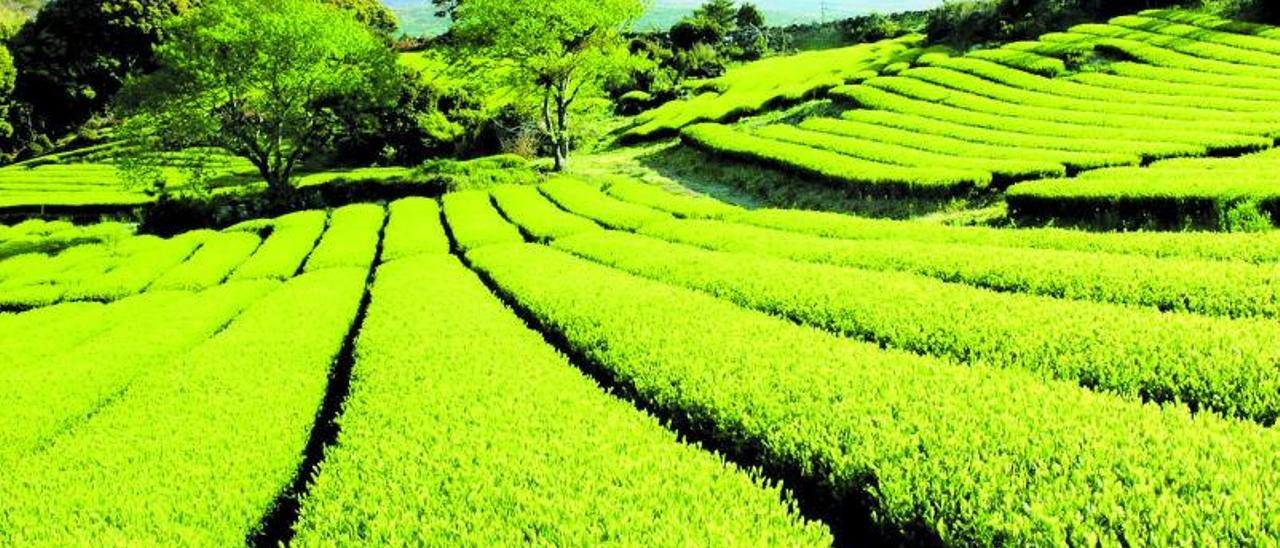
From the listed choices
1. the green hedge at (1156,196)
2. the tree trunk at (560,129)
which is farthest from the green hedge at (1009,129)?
the tree trunk at (560,129)

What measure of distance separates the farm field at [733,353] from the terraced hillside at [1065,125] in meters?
0.19

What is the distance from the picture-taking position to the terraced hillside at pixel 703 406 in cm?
575

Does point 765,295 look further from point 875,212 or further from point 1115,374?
point 875,212

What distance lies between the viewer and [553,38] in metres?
39.9

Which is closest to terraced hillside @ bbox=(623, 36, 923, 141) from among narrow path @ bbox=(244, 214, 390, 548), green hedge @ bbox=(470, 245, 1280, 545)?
narrow path @ bbox=(244, 214, 390, 548)

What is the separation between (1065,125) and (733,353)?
27149 mm

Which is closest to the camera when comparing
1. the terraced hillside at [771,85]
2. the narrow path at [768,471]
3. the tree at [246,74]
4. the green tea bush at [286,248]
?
the narrow path at [768,471]

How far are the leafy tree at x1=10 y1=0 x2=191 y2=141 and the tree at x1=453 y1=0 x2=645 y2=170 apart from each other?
75.3m

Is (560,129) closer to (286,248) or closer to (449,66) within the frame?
(449,66)

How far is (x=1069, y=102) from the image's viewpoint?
3325 centimetres

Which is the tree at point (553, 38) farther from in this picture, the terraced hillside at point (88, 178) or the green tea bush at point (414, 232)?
the terraced hillside at point (88, 178)

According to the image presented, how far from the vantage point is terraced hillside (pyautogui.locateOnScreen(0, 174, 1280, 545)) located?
575 cm

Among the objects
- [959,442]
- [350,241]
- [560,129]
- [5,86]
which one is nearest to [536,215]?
[350,241]

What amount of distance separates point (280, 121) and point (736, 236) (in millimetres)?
32797
